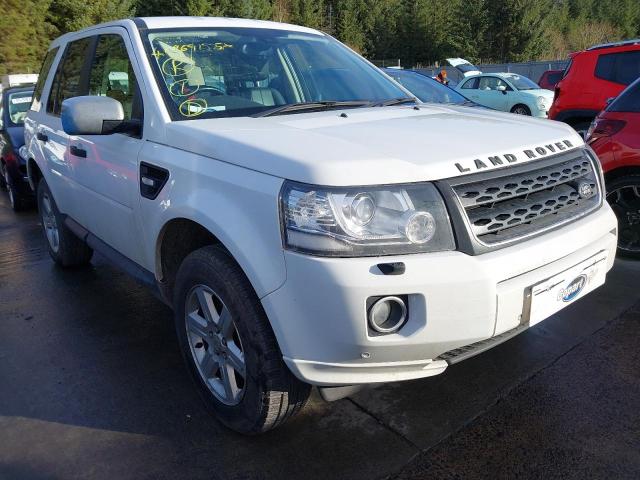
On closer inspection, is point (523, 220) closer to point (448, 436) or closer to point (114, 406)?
point (448, 436)

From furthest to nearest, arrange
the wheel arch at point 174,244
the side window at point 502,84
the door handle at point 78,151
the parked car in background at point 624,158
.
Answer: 1. the side window at point 502,84
2. the parked car in background at point 624,158
3. the door handle at point 78,151
4. the wheel arch at point 174,244

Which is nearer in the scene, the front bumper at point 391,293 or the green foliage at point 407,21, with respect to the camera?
the front bumper at point 391,293

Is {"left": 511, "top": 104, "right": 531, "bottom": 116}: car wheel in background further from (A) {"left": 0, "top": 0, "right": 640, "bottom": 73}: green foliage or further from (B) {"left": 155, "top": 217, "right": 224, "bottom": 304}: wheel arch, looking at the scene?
(A) {"left": 0, "top": 0, "right": 640, "bottom": 73}: green foliage

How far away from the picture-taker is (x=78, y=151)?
143 inches

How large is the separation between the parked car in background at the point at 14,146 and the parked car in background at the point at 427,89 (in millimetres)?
4746

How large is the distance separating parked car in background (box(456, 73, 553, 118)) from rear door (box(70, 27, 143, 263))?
13153 mm

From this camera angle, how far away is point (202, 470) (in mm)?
2377

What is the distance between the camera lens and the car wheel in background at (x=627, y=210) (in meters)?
4.35

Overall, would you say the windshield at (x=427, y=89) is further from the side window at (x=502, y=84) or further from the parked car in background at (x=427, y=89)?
the side window at (x=502, y=84)

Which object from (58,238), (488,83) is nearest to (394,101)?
(58,238)

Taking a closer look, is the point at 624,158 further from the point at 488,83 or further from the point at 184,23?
the point at 488,83

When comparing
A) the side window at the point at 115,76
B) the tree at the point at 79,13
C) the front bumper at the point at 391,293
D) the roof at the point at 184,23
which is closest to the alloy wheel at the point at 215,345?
the front bumper at the point at 391,293

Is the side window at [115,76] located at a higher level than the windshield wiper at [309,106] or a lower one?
higher

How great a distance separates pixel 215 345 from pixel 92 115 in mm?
1289
